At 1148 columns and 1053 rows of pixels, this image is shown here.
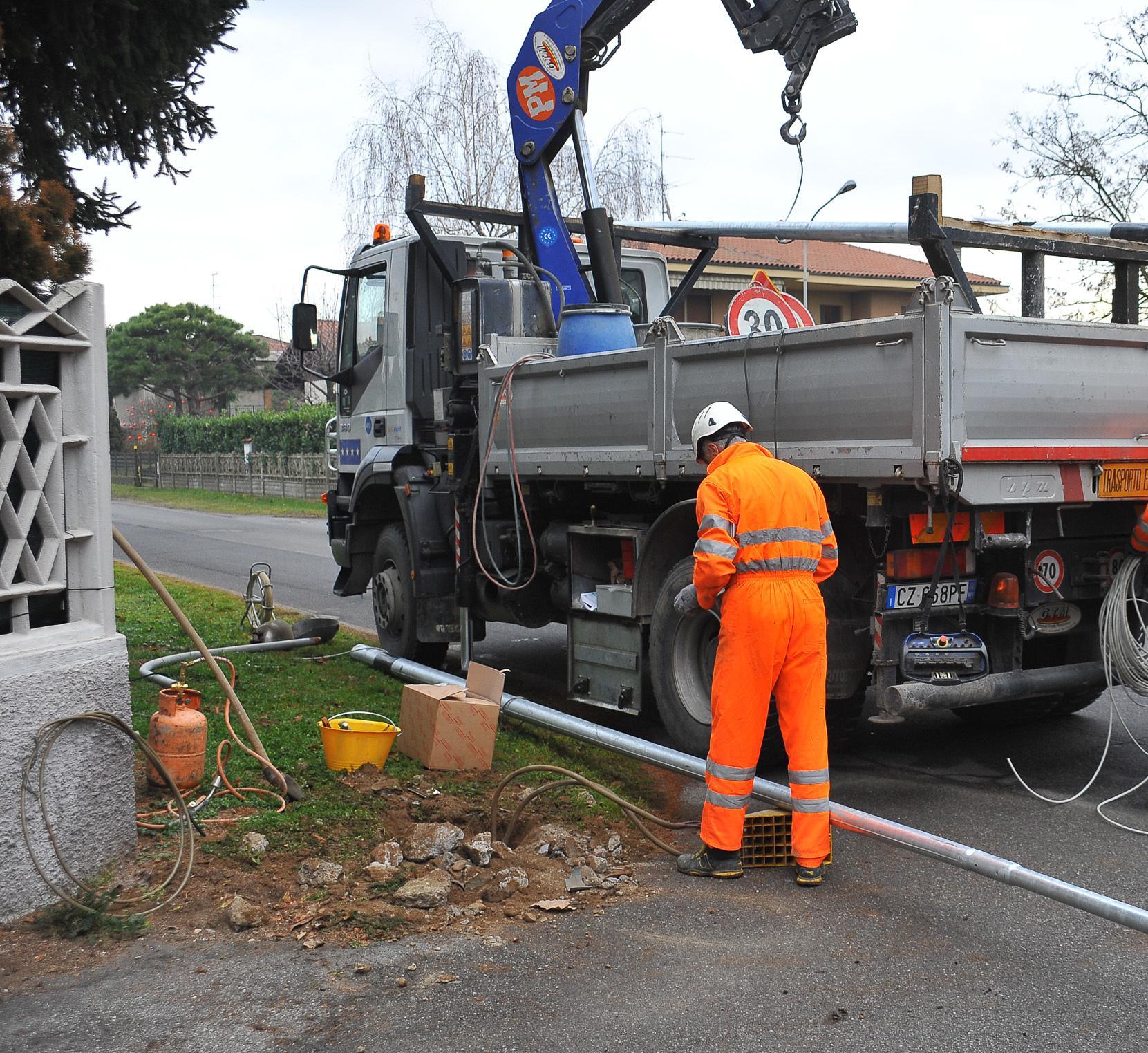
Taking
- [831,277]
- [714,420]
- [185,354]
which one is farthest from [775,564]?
[185,354]

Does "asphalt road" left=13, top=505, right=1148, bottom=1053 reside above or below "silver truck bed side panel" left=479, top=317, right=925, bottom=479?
below

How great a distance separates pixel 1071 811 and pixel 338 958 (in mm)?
3426

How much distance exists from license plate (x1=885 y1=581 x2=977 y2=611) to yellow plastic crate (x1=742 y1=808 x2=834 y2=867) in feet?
3.70

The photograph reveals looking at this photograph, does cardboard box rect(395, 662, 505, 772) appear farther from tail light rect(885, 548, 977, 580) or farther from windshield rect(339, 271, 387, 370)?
windshield rect(339, 271, 387, 370)

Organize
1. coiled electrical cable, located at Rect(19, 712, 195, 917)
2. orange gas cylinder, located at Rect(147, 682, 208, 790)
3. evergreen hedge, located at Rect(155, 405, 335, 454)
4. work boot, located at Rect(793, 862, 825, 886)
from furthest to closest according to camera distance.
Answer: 1. evergreen hedge, located at Rect(155, 405, 335, 454)
2. orange gas cylinder, located at Rect(147, 682, 208, 790)
3. work boot, located at Rect(793, 862, 825, 886)
4. coiled electrical cable, located at Rect(19, 712, 195, 917)

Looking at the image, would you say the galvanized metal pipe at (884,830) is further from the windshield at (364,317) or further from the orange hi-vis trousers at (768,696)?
the windshield at (364,317)

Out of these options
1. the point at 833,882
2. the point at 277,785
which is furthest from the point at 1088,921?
the point at 277,785

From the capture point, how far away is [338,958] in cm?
413

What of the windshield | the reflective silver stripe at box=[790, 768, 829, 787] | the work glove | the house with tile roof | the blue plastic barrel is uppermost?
the house with tile roof

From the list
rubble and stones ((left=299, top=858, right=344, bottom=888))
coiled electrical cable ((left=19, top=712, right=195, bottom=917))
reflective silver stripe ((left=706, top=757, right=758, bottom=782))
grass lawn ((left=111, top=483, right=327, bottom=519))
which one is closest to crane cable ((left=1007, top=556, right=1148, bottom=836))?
reflective silver stripe ((left=706, top=757, right=758, bottom=782))

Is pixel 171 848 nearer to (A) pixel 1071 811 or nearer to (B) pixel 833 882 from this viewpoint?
(B) pixel 833 882

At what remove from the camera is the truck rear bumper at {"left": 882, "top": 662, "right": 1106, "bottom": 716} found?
5.60 metres

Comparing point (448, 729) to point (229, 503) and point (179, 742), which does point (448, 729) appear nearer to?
point (179, 742)

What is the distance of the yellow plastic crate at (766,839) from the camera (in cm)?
512
